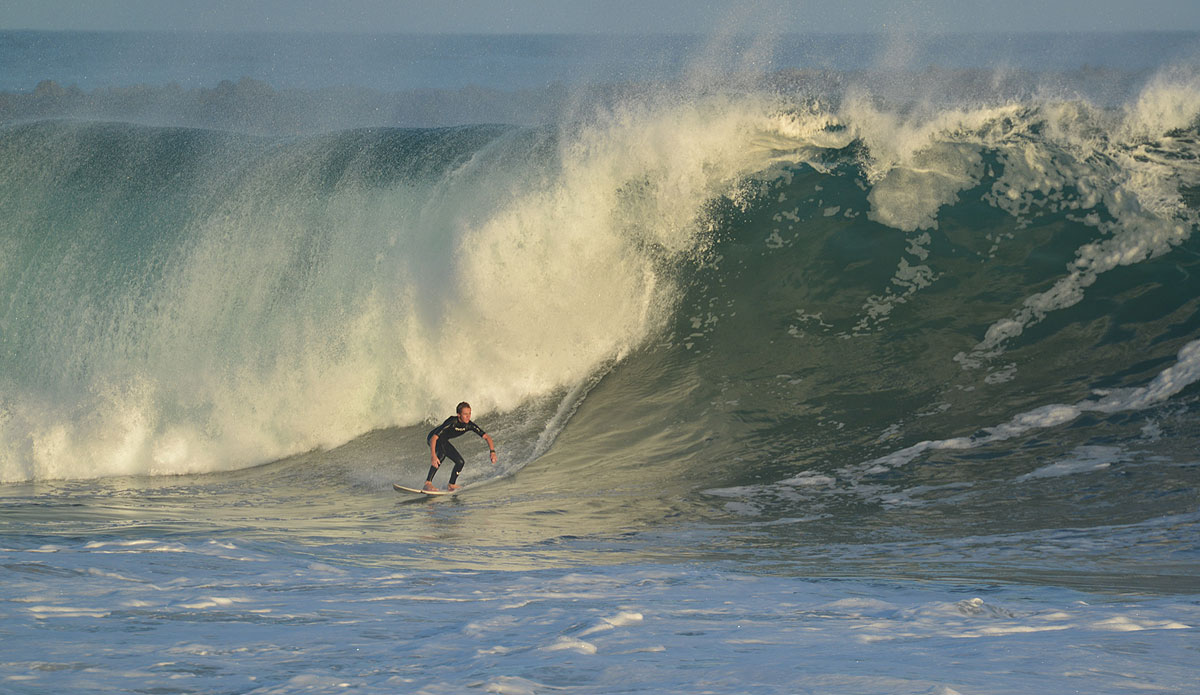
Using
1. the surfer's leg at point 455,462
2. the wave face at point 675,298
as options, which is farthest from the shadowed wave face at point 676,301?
the surfer's leg at point 455,462

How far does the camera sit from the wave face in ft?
25.1

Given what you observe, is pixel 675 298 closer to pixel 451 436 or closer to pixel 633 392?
pixel 633 392

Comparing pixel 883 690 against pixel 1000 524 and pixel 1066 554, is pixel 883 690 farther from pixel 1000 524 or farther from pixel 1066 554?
pixel 1000 524

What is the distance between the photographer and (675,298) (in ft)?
30.8

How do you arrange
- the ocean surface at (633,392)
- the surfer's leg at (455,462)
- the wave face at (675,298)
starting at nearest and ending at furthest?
the ocean surface at (633,392)
the surfer's leg at (455,462)
the wave face at (675,298)

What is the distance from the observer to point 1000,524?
5.51 m

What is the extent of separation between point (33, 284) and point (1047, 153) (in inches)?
413

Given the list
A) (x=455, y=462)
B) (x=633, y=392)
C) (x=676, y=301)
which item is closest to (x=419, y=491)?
(x=455, y=462)

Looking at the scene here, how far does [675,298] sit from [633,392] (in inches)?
45.9

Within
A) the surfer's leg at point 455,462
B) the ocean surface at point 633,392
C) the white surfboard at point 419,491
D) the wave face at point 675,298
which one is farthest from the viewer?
the wave face at point 675,298

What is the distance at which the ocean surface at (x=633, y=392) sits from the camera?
3.35 metres

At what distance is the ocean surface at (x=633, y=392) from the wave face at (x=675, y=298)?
37mm

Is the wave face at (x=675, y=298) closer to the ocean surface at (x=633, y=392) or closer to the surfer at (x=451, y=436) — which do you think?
the ocean surface at (x=633, y=392)

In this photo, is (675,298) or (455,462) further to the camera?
(675,298)
